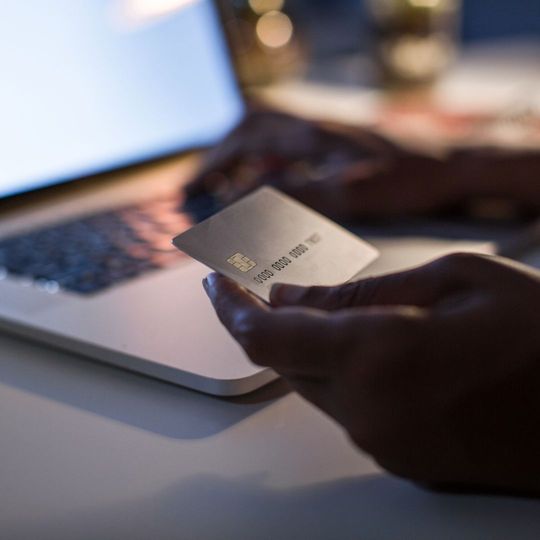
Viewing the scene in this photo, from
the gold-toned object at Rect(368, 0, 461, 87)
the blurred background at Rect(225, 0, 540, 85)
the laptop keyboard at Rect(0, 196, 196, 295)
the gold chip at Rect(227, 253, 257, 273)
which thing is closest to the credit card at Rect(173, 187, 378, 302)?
the gold chip at Rect(227, 253, 257, 273)

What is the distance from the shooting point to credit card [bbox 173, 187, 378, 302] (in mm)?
393

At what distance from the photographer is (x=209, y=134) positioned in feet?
3.21

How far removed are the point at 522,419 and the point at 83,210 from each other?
1.82ft

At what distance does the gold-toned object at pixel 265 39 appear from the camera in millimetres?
1251

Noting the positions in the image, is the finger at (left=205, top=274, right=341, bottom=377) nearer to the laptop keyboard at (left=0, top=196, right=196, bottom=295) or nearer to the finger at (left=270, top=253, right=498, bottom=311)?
the finger at (left=270, top=253, right=498, bottom=311)

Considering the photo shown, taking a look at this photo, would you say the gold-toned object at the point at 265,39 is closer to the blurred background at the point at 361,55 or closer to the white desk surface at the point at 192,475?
the blurred background at the point at 361,55

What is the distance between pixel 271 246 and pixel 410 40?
95cm

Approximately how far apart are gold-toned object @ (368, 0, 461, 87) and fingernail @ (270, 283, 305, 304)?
98 cm

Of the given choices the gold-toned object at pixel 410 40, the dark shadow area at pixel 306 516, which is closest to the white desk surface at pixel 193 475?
the dark shadow area at pixel 306 516

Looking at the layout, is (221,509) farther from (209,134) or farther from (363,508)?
(209,134)

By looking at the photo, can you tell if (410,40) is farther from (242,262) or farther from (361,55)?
(242,262)

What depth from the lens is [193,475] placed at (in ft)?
1.27

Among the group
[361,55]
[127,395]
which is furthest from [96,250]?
[361,55]

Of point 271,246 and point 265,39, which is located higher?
point 271,246
